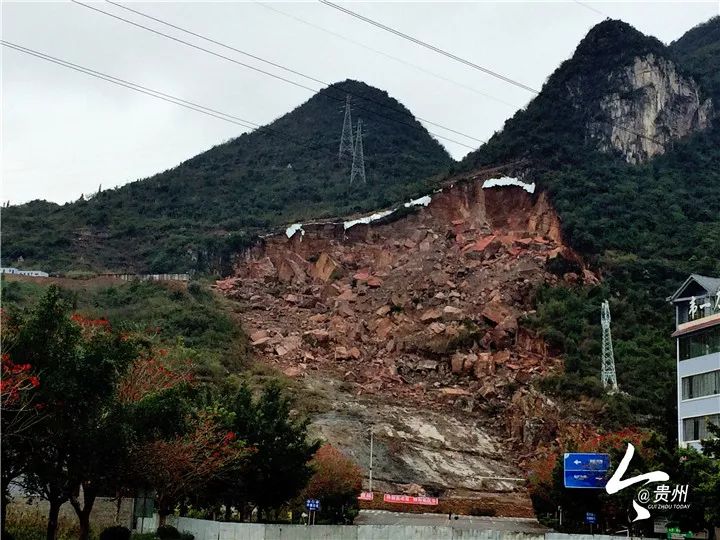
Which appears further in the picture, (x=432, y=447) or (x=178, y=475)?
(x=432, y=447)

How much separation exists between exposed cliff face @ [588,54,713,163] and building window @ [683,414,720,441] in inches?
2966

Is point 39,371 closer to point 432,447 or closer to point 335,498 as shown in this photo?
point 335,498

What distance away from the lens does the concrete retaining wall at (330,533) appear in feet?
124

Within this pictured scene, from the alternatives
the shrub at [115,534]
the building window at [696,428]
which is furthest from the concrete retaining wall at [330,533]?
the building window at [696,428]

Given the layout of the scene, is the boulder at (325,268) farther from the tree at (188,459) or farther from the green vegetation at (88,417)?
the green vegetation at (88,417)

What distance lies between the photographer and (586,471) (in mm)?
42062

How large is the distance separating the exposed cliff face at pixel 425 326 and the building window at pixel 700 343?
27896mm

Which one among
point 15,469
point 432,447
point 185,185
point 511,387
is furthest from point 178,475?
point 185,185

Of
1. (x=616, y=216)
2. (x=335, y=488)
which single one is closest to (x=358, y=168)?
(x=616, y=216)

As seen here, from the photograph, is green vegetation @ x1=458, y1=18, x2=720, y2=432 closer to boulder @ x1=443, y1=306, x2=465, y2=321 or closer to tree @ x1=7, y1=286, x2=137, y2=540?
boulder @ x1=443, y1=306, x2=465, y2=321

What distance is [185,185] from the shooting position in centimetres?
15475

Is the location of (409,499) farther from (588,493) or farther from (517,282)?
(517,282)

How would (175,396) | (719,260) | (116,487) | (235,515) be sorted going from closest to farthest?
(175,396) < (116,487) < (235,515) < (719,260)

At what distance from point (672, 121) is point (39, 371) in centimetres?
10342
